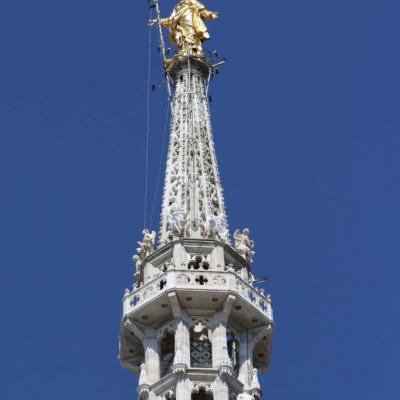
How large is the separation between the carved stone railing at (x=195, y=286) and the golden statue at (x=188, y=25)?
17895mm

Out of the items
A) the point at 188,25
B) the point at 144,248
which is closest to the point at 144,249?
the point at 144,248

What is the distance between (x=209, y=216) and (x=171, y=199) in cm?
279

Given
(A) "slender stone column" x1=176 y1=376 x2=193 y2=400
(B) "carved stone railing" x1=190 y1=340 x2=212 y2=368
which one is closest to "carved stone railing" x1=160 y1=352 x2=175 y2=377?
(B) "carved stone railing" x1=190 y1=340 x2=212 y2=368

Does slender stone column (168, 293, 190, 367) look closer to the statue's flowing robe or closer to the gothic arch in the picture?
the gothic arch

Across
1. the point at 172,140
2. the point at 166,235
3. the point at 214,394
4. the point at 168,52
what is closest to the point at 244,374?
the point at 214,394

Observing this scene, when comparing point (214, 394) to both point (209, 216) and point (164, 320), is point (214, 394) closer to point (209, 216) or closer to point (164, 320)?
point (164, 320)

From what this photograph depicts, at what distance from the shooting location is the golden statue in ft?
275

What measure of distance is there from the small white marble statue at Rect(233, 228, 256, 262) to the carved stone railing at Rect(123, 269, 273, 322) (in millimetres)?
2781

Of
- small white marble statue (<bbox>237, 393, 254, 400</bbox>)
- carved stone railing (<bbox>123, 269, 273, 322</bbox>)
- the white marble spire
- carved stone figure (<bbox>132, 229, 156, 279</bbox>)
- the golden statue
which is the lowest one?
small white marble statue (<bbox>237, 393, 254, 400</bbox>)

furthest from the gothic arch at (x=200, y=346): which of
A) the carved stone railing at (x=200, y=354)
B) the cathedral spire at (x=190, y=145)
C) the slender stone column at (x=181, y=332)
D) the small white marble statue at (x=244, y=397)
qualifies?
the cathedral spire at (x=190, y=145)

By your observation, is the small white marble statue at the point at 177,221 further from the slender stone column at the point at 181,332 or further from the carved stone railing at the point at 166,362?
the carved stone railing at the point at 166,362

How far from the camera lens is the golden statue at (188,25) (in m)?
83.9

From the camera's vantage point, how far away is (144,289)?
2712 inches

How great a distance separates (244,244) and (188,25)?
16327 millimetres
